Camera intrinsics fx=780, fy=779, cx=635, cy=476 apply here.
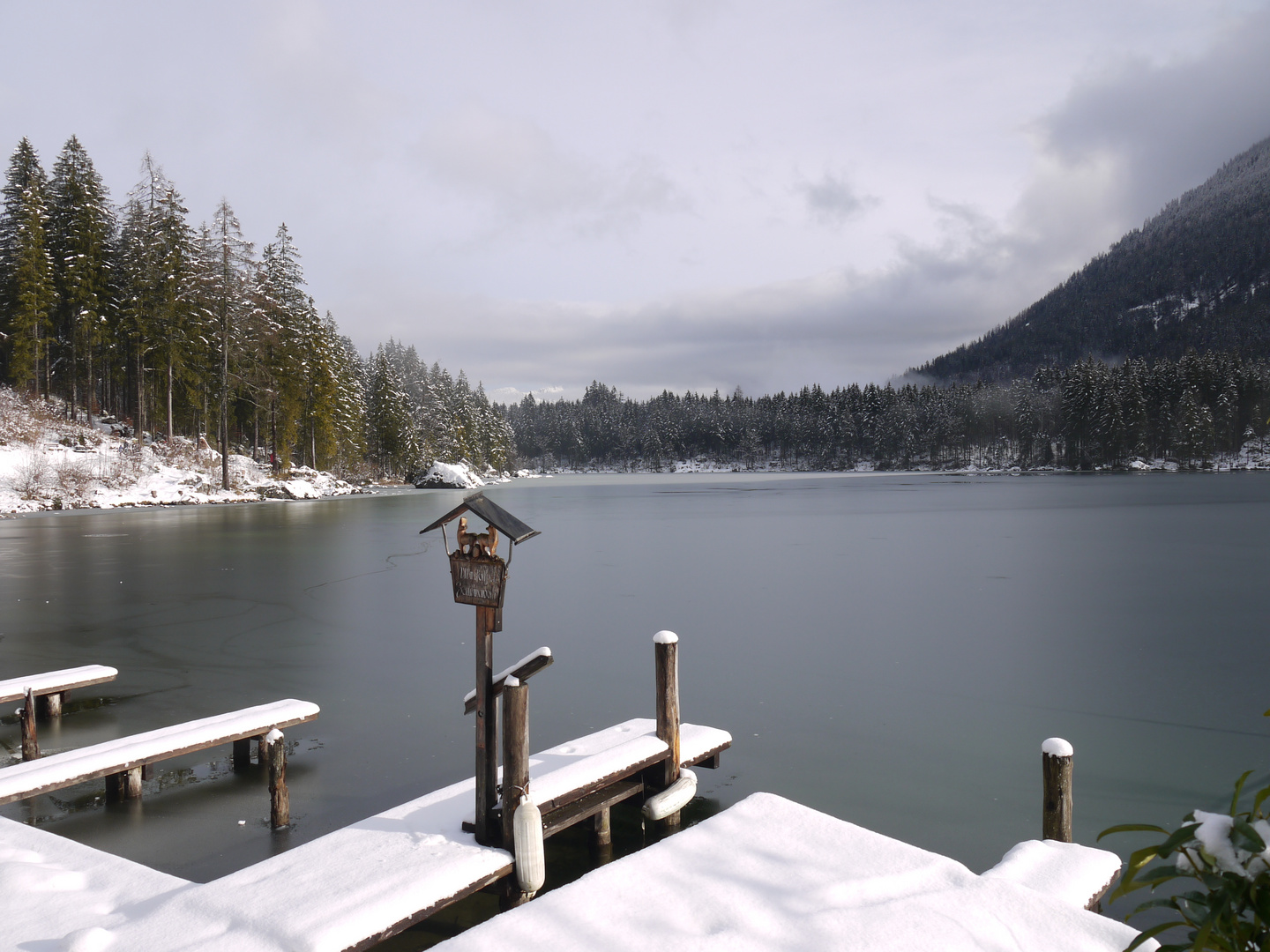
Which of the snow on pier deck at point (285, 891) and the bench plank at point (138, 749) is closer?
the snow on pier deck at point (285, 891)

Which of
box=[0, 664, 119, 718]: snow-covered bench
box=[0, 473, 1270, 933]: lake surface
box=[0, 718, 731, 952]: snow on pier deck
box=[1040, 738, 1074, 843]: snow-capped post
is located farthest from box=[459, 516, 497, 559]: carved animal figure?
box=[0, 664, 119, 718]: snow-covered bench

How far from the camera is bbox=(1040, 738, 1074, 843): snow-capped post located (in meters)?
5.64

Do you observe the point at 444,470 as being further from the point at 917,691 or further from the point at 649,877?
the point at 649,877

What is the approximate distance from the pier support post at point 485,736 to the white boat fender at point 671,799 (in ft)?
5.32

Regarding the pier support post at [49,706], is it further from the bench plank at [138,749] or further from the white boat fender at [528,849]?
the white boat fender at [528,849]

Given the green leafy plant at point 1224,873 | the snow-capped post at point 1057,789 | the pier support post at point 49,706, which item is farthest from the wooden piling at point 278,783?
the green leafy plant at point 1224,873

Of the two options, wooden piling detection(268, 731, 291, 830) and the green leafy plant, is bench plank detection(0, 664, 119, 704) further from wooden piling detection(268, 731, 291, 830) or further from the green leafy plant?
the green leafy plant

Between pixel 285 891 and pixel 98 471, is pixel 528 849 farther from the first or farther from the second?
pixel 98 471

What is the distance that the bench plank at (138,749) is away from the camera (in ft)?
21.0

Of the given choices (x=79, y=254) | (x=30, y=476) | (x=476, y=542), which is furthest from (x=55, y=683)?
(x=79, y=254)

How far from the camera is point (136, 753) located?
23.0ft

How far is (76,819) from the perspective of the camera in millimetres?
7016

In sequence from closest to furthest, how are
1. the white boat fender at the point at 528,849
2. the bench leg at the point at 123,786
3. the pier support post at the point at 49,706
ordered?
the white boat fender at the point at 528,849 → the bench leg at the point at 123,786 → the pier support post at the point at 49,706

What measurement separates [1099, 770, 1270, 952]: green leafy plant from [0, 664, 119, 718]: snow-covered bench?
10986 millimetres
